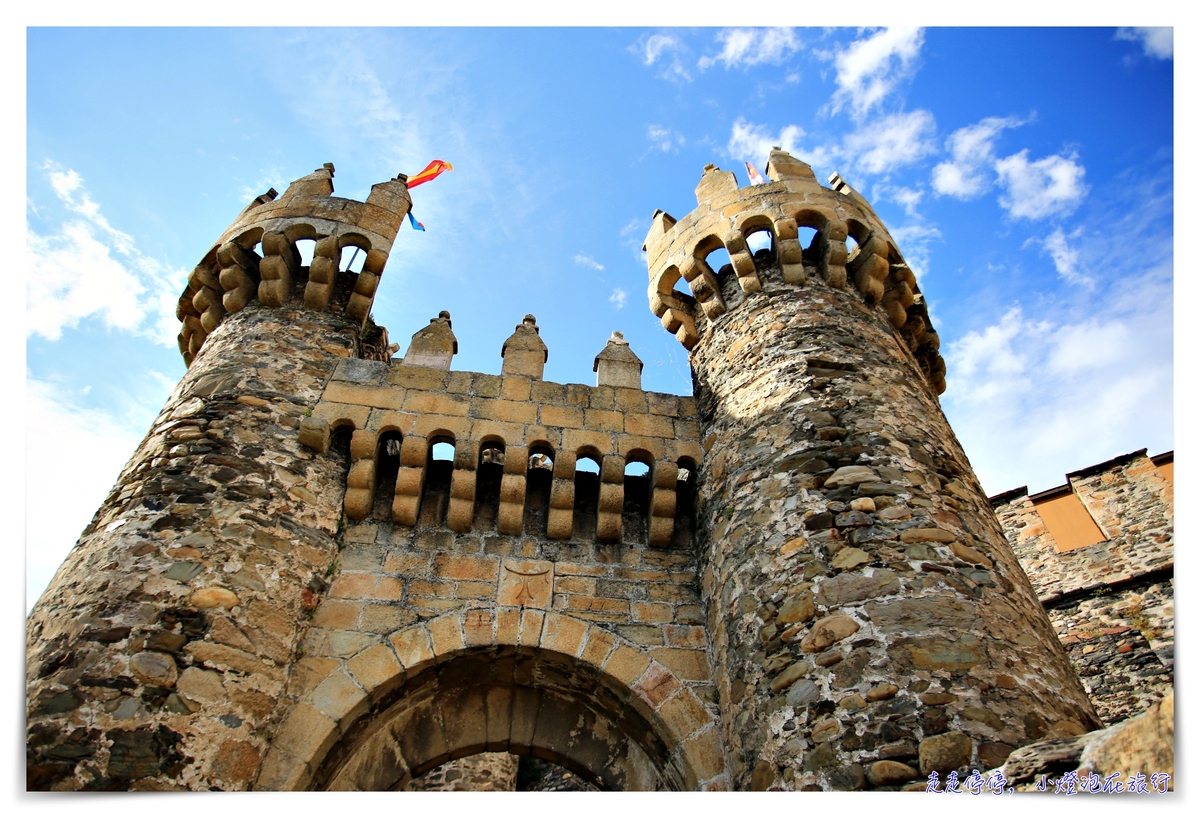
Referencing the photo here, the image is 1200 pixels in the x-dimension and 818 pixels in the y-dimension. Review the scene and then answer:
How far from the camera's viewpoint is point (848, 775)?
329 centimetres

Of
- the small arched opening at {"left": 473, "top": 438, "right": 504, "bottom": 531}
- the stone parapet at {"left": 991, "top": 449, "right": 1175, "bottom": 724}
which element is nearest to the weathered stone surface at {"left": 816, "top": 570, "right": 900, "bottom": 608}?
the small arched opening at {"left": 473, "top": 438, "right": 504, "bottom": 531}

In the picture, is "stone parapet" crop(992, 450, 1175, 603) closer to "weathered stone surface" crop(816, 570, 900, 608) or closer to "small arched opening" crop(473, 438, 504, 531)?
"weathered stone surface" crop(816, 570, 900, 608)

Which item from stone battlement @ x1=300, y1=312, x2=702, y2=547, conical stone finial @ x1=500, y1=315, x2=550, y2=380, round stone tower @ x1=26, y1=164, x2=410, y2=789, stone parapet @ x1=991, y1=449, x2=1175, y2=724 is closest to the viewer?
round stone tower @ x1=26, y1=164, x2=410, y2=789

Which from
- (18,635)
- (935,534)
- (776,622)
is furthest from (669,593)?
(18,635)

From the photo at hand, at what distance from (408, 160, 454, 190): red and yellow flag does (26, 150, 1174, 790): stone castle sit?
131 cm

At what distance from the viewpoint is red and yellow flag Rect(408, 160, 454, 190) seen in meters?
8.28

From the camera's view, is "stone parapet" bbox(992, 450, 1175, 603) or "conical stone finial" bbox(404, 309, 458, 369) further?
"stone parapet" bbox(992, 450, 1175, 603)

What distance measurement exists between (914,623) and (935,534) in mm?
639

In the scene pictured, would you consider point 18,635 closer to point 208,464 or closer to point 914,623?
point 208,464

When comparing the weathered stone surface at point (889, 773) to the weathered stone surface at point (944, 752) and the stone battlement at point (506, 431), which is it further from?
the stone battlement at point (506, 431)

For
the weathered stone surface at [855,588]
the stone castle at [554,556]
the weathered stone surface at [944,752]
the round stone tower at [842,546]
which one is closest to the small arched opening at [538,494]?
the stone castle at [554,556]

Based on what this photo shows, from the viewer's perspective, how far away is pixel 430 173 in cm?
847

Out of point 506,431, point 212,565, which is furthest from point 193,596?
point 506,431

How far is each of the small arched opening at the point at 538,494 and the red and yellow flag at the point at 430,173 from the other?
404 centimetres
